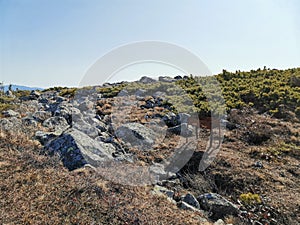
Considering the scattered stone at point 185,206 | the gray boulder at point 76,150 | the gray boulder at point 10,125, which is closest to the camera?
the scattered stone at point 185,206

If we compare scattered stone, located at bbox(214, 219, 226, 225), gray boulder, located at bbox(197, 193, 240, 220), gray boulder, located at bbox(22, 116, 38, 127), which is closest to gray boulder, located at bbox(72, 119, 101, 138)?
gray boulder, located at bbox(22, 116, 38, 127)

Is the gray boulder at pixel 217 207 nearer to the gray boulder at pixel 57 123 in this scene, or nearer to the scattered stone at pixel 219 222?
the scattered stone at pixel 219 222

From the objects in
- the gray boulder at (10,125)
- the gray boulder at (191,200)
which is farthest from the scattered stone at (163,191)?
the gray boulder at (10,125)

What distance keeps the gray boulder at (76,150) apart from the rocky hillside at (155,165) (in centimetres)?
3

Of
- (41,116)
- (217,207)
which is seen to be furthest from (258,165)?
(41,116)

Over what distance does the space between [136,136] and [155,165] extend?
2190 millimetres

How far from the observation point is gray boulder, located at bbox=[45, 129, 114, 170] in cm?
807

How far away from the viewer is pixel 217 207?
24.5ft

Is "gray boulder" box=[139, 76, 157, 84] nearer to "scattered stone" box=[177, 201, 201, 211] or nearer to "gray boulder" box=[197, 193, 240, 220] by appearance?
"gray boulder" box=[197, 193, 240, 220]

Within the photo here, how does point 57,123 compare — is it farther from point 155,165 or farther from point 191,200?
point 191,200

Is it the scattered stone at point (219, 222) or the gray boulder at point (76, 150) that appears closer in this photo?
the scattered stone at point (219, 222)

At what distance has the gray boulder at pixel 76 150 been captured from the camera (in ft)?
26.5

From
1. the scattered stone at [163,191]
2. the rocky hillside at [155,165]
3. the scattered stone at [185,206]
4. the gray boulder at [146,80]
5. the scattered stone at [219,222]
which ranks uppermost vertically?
the gray boulder at [146,80]

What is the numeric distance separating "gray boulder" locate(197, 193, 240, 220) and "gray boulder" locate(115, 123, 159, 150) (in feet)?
14.0
